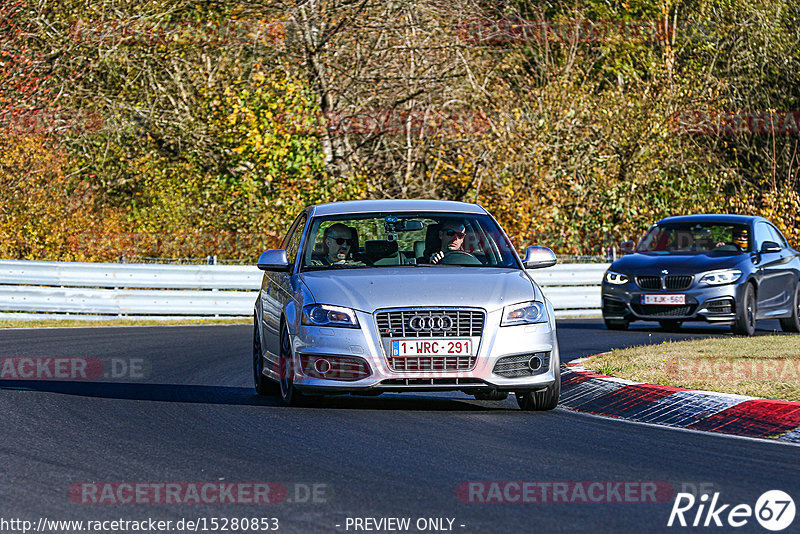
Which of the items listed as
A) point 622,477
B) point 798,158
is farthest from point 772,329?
point 798,158

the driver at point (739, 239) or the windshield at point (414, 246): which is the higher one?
the windshield at point (414, 246)

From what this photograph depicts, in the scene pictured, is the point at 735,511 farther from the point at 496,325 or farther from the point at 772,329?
the point at 772,329

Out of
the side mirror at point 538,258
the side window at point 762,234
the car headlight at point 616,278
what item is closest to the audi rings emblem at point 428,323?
the side mirror at point 538,258

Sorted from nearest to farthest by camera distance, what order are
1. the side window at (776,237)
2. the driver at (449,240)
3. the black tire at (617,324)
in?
the driver at (449,240) < the black tire at (617,324) < the side window at (776,237)

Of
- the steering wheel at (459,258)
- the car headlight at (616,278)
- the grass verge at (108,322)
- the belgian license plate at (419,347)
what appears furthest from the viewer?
the grass verge at (108,322)

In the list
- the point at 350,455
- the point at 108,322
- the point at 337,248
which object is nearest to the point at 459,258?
the point at 337,248

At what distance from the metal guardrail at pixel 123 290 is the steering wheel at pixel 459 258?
14206mm

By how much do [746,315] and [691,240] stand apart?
279 cm

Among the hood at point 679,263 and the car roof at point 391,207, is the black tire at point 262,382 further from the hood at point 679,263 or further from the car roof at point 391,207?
the hood at point 679,263

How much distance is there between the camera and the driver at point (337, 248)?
37.8ft

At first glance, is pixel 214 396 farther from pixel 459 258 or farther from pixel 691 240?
pixel 691 240

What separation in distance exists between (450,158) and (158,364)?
1828 centimetres

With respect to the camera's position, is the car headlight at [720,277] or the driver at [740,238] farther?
the driver at [740,238]

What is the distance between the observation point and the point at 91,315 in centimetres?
2492
